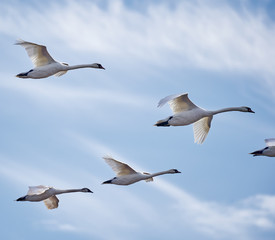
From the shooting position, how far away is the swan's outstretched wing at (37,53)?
32875 millimetres

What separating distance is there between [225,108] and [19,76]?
976 cm

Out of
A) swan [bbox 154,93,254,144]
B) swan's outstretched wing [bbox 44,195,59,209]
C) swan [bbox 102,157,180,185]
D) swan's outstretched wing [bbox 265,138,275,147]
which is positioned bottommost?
swan's outstretched wing [bbox 44,195,59,209]

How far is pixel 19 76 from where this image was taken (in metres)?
33.4

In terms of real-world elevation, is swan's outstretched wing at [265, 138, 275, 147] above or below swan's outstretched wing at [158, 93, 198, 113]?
below

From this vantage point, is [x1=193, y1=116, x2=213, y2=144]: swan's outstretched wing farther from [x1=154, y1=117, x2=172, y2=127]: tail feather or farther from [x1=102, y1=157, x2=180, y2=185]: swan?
[x1=102, y1=157, x2=180, y2=185]: swan

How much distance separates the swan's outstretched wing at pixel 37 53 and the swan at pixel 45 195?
6168mm

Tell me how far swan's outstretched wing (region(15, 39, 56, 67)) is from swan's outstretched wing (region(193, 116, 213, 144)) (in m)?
7.56

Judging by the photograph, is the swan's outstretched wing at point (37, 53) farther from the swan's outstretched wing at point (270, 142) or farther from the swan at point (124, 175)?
the swan's outstretched wing at point (270, 142)

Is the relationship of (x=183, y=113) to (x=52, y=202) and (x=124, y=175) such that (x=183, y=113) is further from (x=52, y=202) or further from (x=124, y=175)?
(x=52, y=202)

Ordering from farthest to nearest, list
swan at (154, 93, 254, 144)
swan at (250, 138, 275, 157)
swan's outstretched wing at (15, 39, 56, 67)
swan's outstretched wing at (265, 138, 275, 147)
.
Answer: swan's outstretched wing at (15, 39, 56, 67) < swan at (154, 93, 254, 144) < swan at (250, 138, 275, 157) < swan's outstretched wing at (265, 138, 275, 147)

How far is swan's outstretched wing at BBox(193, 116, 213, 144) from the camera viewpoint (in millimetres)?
Result: 34156

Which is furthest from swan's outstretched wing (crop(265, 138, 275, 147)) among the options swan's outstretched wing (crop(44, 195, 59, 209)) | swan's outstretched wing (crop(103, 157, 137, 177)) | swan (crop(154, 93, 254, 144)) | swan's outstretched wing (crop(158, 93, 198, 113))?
swan's outstretched wing (crop(44, 195, 59, 209))

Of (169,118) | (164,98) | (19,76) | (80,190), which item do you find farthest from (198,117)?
(19,76)

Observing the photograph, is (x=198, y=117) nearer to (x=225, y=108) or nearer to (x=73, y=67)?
(x=225, y=108)
